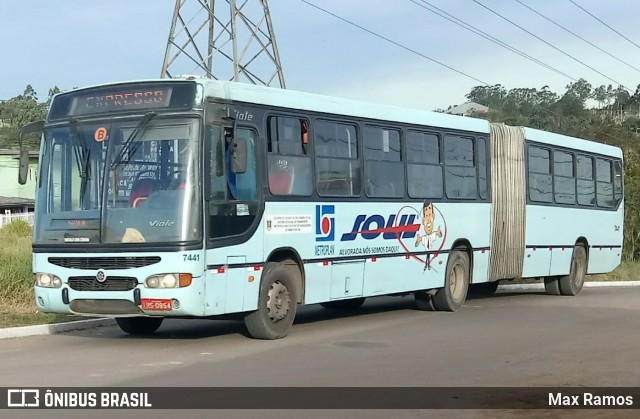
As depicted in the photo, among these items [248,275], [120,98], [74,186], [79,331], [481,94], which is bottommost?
[79,331]

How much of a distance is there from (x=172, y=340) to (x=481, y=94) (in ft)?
263

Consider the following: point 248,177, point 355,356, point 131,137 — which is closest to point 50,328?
point 131,137

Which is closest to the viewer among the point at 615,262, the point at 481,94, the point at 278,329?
the point at 278,329

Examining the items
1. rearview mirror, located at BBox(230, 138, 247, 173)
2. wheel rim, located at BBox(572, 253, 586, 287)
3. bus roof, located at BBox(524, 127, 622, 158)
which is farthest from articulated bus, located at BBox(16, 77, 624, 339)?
wheel rim, located at BBox(572, 253, 586, 287)

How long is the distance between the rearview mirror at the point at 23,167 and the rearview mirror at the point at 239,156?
2904mm

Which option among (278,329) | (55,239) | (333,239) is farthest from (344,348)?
(55,239)

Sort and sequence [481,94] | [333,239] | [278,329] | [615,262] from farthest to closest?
[481,94]
[615,262]
[333,239]
[278,329]

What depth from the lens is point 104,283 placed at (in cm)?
1179

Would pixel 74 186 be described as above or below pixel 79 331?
above

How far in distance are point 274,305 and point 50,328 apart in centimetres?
364

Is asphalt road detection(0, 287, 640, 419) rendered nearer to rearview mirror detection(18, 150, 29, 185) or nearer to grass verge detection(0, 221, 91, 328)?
grass verge detection(0, 221, 91, 328)

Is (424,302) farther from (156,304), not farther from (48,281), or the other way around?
(48,281)

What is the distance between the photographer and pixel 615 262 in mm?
23625

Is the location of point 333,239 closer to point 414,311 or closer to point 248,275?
point 248,275
